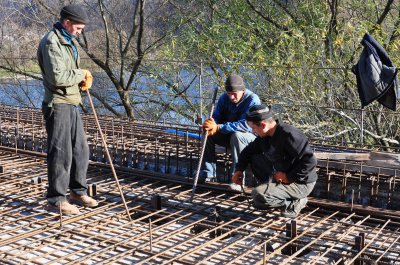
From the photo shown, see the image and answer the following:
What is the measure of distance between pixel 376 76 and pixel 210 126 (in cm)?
188

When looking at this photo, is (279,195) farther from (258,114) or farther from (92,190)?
(92,190)

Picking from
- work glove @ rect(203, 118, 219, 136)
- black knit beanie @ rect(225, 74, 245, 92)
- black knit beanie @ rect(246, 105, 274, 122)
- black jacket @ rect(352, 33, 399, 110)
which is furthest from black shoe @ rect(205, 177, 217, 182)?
black jacket @ rect(352, 33, 399, 110)

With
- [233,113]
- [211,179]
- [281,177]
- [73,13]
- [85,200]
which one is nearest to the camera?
[73,13]

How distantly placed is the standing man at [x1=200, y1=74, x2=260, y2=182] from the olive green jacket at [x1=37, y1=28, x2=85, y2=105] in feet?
4.31

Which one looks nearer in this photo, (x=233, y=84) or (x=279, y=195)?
(x=279, y=195)

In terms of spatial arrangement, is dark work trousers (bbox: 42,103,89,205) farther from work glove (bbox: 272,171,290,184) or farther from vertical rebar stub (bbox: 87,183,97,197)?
work glove (bbox: 272,171,290,184)

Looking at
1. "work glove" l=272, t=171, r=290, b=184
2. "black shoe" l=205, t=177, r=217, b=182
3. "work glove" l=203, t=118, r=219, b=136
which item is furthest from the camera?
"black shoe" l=205, t=177, r=217, b=182

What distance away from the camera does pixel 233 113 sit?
16.9ft

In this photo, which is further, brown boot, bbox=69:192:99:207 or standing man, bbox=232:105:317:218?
brown boot, bbox=69:192:99:207

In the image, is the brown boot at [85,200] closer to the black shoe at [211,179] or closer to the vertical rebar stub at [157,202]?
the vertical rebar stub at [157,202]

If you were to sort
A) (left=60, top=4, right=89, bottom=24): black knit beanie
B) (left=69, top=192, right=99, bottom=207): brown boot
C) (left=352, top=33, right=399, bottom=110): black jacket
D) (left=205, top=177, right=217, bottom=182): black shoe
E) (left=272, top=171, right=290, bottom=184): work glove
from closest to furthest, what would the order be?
(left=60, top=4, right=89, bottom=24): black knit beanie, (left=272, top=171, right=290, bottom=184): work glove, (left=69, top=192, right=99, bottom=207): brown boot, (left=205, top=177, right=217, bottom=182): black shoe, (left=352, top=33, right=399, bottom=110): black jacket

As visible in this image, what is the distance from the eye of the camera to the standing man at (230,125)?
16.2 feet

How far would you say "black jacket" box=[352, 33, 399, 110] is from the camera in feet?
17.5

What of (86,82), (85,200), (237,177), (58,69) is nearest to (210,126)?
(237,177)
